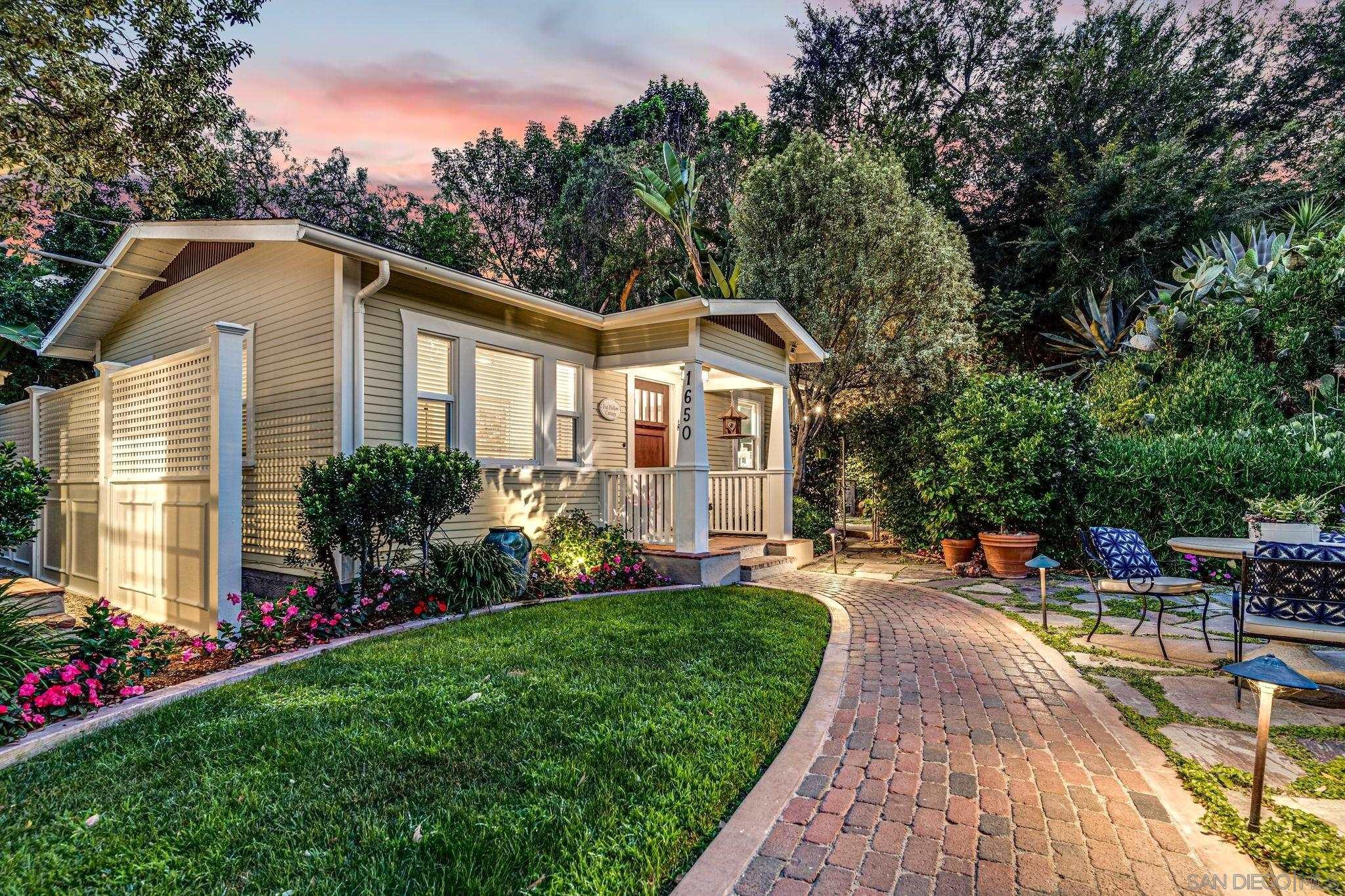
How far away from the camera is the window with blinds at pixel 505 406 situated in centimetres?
766

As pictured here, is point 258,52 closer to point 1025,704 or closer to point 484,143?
point 1025,704

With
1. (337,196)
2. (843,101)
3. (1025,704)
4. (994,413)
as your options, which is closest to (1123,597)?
(994,413)

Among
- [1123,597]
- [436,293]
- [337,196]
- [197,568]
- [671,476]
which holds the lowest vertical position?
[1123,597]

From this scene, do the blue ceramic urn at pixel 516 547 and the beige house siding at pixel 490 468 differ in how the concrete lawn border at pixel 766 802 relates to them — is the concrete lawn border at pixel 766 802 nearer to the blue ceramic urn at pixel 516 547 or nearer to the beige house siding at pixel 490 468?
the blue ceramic urn at pixel 516 547

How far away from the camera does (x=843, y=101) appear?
1902cm

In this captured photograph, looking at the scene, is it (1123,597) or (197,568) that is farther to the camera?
(1123,597)

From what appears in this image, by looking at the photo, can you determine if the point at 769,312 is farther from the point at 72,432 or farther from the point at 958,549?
the point at 72,432

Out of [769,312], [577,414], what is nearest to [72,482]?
[577,414]

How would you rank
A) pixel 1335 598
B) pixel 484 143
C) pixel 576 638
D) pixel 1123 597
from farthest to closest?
pixel 484 143 < pixel 1123 597 < pixel 576 638 < pixel 1335 598

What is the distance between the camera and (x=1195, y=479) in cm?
796

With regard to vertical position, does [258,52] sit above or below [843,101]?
below

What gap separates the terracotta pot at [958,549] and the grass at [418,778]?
241 inches

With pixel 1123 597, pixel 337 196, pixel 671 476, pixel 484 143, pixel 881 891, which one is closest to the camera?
pixel 881 891

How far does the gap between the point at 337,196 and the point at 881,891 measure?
22.4 m
